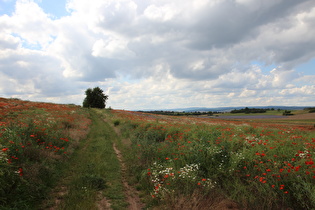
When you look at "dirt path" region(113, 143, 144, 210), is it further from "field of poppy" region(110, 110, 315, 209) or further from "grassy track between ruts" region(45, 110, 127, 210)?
"field of poppy" region(110, 110, 315, 209)

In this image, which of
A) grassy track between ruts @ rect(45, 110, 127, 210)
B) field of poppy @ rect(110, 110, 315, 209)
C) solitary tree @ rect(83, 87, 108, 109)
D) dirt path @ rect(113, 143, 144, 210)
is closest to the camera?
field of poppy @ rect(110, 110, 315, 209)

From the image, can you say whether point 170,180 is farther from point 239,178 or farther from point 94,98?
point 94,98

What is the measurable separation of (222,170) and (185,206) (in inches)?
81.0

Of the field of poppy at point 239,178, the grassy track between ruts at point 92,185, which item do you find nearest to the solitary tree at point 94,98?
the grassy track between ruts at point 92,185

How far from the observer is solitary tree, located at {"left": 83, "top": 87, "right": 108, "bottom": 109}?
231ft

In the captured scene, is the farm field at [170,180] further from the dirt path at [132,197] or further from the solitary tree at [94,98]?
the solitary tree at [94,98]

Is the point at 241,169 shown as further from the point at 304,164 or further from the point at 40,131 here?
the point at 40,131

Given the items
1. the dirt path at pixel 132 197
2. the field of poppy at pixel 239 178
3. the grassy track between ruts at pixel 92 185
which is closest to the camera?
the field of poppy at pixel 239 178

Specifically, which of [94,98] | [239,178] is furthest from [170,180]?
[94,98]

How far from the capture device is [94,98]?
71.1 meters

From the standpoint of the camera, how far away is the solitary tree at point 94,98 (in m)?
70.4

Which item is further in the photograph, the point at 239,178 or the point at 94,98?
the point at 94,98

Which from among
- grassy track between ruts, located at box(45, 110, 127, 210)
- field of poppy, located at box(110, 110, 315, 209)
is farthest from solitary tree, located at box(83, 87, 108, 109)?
field of poppy, located at box(110, 110, 315, 209)

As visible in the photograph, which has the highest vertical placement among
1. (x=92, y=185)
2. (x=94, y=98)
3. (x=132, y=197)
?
(x=94, y=98)
